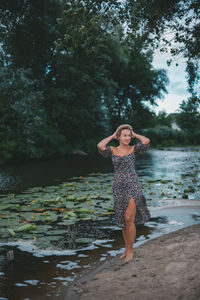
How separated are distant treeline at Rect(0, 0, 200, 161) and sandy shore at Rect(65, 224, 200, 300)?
7.29 metres

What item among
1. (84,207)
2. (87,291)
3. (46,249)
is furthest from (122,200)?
(84,207)

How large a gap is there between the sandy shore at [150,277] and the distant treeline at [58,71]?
287 inches

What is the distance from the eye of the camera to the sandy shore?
354 centimetres

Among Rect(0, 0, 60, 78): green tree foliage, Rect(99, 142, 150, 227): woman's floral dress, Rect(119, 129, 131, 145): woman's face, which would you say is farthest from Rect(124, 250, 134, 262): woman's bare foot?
Rect(0, 0, 60, 78): green tree foliage

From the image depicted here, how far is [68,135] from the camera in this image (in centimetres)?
3594

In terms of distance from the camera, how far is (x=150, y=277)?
154 inches

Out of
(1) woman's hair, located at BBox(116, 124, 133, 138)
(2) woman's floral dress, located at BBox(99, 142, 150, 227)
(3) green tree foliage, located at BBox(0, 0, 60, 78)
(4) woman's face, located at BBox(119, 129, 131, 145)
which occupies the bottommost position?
(2) woman's floral dress, located at BBox(99, 142, 150, 227)

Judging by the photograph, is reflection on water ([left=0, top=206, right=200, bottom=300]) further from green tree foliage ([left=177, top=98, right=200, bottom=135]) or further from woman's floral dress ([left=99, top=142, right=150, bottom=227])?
green tree foliage ([left=177, top=98, right=200, bottom=135])

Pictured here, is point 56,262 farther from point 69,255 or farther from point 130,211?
point 130,211

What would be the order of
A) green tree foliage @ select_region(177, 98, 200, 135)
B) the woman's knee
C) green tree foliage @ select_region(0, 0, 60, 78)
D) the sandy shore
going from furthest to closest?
green tree foliage @ select_region(177, 98, 200, 135), green tree foliage @ select_region(0, 0, 60, 78), the woman's knee, the sandy shore

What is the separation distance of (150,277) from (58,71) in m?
31.2

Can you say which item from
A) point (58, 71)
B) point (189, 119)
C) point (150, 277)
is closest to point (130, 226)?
point (150, 277)

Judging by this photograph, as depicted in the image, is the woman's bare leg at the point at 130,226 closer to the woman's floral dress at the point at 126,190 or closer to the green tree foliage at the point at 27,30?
the woman's floral dress at the point at 126,190

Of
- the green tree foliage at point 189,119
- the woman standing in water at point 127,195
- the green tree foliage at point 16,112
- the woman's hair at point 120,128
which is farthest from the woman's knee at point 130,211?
the green tree foliage at point 189,119
